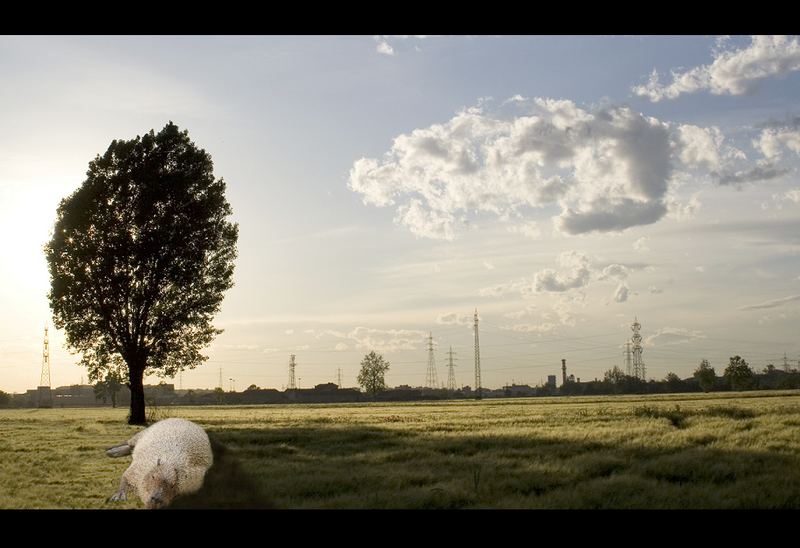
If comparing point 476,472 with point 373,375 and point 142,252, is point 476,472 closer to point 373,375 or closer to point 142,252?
point 142,252

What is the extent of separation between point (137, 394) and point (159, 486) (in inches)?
1093

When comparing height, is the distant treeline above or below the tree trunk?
below

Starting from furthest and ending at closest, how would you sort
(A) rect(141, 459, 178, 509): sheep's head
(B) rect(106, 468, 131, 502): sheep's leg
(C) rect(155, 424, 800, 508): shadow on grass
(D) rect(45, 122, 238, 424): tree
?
1. (D) rect(45, 122, 238, 424): tree
2. (B) rect(106, 468, 131, 502): sheep's leg
3. (A) rect(141, 459, 178, 509): sheep's head
4. (C) rect(155, 424, 800, 508): shadow on grass

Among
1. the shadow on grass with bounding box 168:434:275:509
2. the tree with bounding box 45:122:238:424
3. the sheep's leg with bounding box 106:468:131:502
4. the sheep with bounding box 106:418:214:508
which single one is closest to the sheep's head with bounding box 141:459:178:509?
the sheep with bounding box 106:418:214:508

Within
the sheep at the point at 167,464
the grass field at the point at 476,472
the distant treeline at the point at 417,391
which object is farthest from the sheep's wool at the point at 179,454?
the distant treeline at the point at 417,391

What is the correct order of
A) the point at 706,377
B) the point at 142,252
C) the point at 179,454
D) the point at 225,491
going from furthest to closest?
the point at 706,377
the point at 142,252
the point at 179,454
the point at 225,491

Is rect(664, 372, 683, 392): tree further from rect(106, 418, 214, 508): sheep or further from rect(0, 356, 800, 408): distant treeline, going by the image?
rect(106, 418, 214, 508): sheep

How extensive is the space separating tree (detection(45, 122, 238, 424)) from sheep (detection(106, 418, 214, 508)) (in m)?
25.3

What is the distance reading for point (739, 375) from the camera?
452 ft

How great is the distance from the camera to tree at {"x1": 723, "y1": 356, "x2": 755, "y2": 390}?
13775 centimetres

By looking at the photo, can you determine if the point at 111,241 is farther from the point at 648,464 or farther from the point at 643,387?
the point at 643,387

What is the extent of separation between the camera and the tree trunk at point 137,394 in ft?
122

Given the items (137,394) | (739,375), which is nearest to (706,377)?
(739,375)

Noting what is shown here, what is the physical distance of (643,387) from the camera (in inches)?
6004
